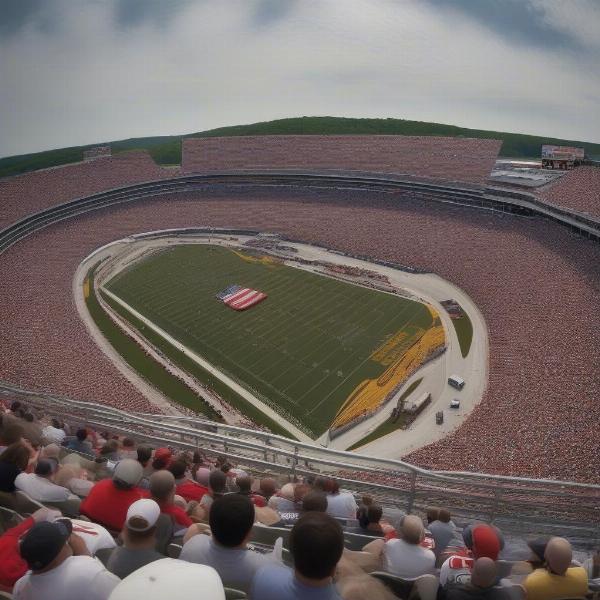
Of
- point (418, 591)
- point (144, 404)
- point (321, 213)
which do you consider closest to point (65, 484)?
point (418, 591)

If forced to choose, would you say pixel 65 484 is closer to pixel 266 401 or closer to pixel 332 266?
pixel 266 401

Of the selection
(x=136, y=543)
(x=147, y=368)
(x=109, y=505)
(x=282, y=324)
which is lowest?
(x=147, y=368)

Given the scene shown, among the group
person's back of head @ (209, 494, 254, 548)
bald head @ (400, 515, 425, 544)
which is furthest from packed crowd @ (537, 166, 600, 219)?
person's back of head @ (209, 494, 254, 548)

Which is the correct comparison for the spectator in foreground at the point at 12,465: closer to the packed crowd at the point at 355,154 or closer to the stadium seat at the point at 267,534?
the stadium seat at the point at 267,534

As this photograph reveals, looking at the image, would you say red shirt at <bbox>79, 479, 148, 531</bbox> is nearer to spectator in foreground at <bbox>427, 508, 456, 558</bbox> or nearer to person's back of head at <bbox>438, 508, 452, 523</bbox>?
spectator in foreground at <bbox>427, 508, 456, 558</bbox>

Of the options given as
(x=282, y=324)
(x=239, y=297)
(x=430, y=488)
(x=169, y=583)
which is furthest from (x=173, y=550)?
(x=239, y=297)

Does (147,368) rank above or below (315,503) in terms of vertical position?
below

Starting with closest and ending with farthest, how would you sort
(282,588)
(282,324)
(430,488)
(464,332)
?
(282,588) < (430,488) < (464,332) < (282,324)

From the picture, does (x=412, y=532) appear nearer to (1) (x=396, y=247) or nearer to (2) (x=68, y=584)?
(2) (x=68, y=584)
